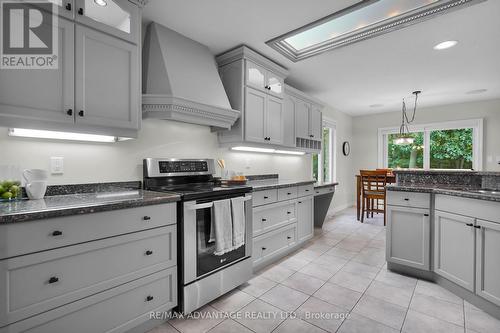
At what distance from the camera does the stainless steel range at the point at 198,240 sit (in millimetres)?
1777

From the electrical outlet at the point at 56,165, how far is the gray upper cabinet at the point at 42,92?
37 centimetres

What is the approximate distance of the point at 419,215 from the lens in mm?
2406

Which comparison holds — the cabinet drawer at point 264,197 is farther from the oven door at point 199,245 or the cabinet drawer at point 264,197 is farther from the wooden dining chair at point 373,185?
the wooden dining chair at point 373,185

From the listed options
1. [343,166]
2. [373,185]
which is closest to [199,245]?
[373,185]

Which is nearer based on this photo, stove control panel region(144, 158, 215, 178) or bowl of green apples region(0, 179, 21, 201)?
bowl of green apples region(0, 179, 21, 201)

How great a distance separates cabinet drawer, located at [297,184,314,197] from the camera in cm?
324

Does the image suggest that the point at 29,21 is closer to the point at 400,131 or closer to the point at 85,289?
the point at 85,289

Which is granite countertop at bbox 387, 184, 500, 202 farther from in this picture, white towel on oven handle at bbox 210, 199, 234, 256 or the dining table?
the dining table

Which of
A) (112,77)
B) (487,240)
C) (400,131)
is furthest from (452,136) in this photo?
(112,77)

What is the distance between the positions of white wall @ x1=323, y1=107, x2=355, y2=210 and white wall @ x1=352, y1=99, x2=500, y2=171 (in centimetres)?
25

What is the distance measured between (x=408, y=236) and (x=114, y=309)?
270cm

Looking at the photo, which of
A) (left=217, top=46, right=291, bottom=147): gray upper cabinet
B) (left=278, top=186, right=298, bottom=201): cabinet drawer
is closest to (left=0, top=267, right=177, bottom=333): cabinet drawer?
(left=278, top=186, right=298, bottom=201): cabinet drawer

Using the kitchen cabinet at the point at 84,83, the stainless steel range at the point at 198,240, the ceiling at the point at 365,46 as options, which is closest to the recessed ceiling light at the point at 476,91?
the ceiling at the point at 365,46

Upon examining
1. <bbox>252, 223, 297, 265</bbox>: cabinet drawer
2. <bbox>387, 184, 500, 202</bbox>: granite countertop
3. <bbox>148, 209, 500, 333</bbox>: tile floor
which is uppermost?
<bbox>387, 184, 500, 202</bbox>: granite countertop
